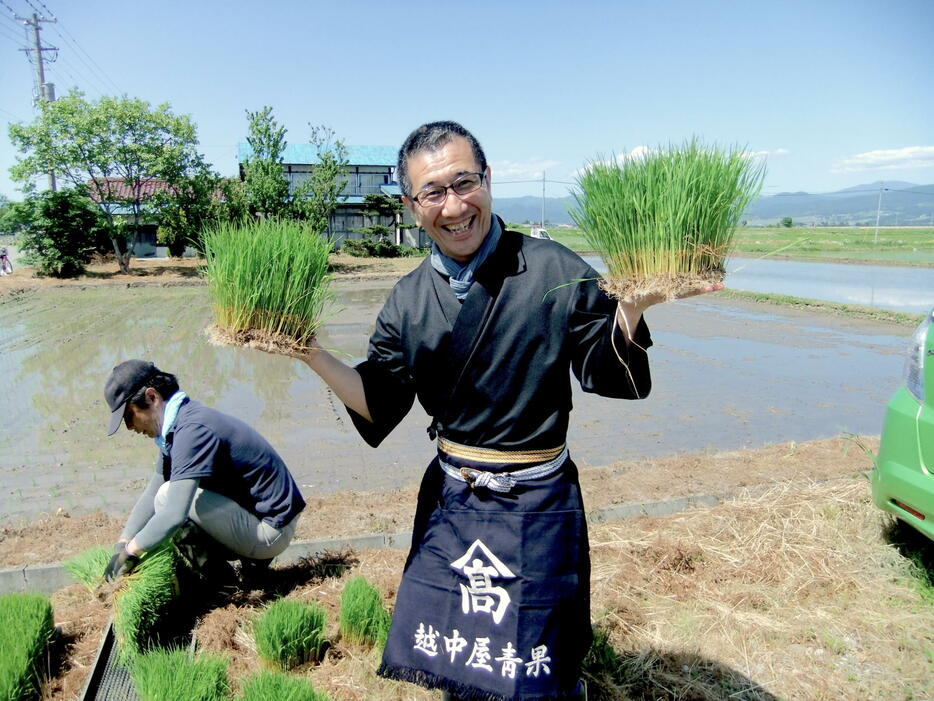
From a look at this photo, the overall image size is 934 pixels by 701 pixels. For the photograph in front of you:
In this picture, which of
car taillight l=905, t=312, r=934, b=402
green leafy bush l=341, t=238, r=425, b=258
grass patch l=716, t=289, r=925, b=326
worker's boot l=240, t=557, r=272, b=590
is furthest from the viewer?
green leafy bush l=341, t=238, r=425, b=258

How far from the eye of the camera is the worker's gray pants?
3.29m

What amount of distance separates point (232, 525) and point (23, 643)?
95 centimetres

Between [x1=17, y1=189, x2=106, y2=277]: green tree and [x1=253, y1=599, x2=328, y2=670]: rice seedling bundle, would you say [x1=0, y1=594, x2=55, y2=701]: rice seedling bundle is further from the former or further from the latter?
[x1=17, y1=189, x2=106, y2=277]: green tree

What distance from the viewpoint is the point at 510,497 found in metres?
1.96

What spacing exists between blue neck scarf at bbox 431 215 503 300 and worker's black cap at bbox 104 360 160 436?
1.77 meters

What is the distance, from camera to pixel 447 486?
2.08 m

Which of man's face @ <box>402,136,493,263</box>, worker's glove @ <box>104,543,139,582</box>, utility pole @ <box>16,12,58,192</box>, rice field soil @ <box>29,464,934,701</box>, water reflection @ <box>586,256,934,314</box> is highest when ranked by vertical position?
utility pole @ <box>16,12,58,192</box>

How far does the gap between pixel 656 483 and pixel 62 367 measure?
9.62 meters

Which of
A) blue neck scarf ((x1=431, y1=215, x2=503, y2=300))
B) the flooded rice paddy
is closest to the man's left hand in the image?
blue neck scarf ((x1=431, y1=215, x2=503, y2=300))

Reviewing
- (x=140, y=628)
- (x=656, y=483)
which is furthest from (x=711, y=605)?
(x=140, y=628)

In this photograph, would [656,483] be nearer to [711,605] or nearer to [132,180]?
[711,605]

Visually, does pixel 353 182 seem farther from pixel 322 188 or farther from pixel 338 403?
pixel 338 403

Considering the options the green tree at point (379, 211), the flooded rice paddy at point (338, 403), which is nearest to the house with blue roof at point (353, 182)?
the green tree at point (379, 211)

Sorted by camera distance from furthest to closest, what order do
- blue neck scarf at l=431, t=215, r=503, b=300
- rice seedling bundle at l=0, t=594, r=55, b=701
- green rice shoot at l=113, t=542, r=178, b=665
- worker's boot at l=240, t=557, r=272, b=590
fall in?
worker's boot at l=240, t=557, r=272, b=590, green rice shoot at l=113, t=542, r=178, b=665, rice seedling bundle at l=0, t=594, r=55, b=701, blue neck scarf at l=431, t=215, r=503, b=300
